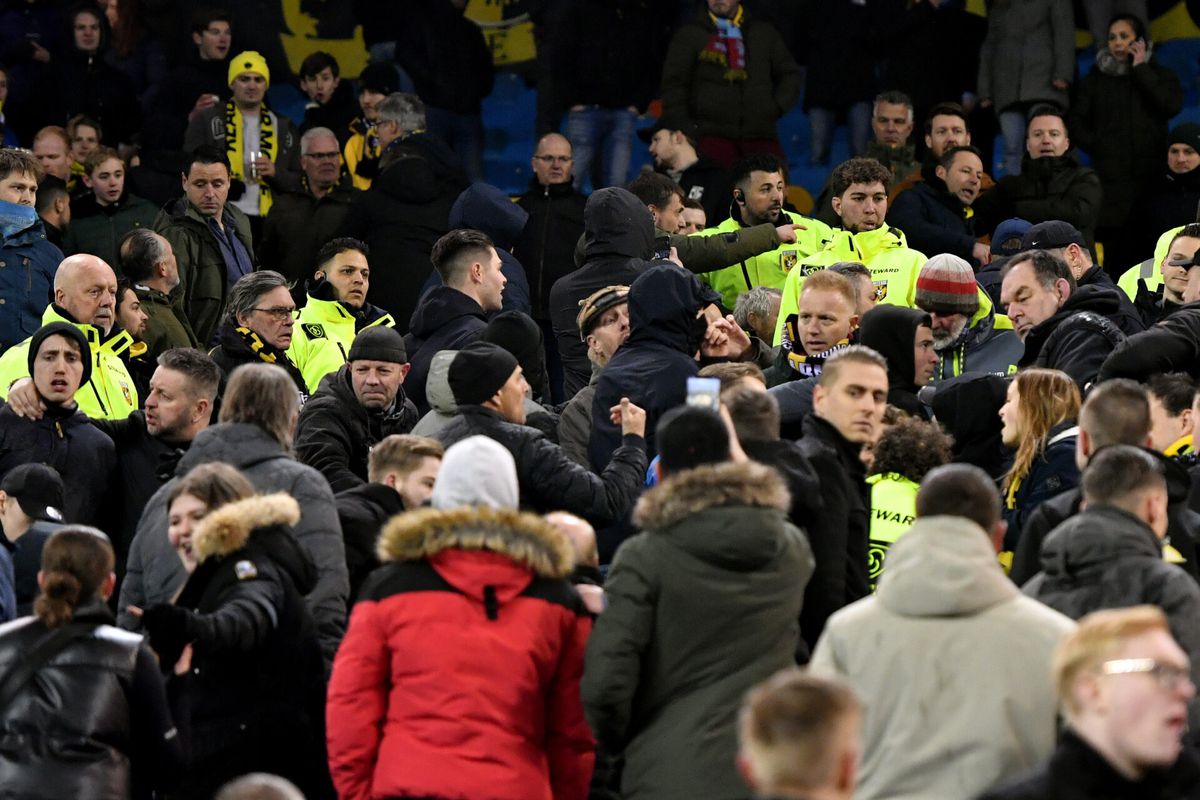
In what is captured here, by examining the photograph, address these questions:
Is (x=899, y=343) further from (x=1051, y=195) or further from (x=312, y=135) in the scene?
(x=312, y=135)

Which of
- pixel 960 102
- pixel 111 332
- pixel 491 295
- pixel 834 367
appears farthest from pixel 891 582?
pixel 960 102

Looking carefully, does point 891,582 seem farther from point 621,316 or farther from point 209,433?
point 621,316

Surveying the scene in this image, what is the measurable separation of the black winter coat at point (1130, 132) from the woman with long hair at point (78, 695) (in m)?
9.65

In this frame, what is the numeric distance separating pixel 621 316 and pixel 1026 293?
1.79 m

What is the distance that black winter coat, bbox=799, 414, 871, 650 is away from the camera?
6336 millimetres

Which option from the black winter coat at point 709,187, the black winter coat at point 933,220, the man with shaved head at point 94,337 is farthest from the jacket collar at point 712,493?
the black winter coat at point 709,187

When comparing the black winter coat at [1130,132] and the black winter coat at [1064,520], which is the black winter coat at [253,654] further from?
the black winter coat at [1130,132]

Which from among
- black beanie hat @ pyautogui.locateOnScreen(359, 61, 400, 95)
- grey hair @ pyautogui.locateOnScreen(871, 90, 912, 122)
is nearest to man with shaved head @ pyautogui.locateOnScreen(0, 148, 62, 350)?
black beanie hat @ pyautogui.locateOnScreen(359, 61, 400, 95)

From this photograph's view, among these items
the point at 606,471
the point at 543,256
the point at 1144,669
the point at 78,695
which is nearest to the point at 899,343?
the point at 606,471

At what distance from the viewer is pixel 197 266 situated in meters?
12.1

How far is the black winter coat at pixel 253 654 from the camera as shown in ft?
20.3

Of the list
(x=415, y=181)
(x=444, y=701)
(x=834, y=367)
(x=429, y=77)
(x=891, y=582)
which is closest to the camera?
(x=891, y=582)

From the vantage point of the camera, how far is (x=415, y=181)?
13.0 meters

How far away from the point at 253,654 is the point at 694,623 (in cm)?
136
